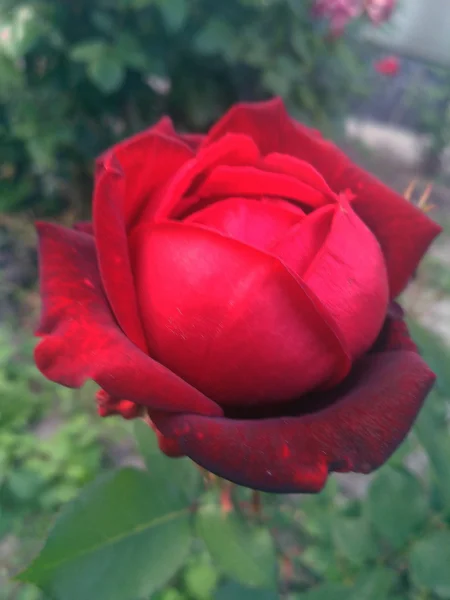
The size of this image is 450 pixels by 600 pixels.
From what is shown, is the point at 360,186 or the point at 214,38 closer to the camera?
the point at 360,186

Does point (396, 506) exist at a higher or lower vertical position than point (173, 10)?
lower

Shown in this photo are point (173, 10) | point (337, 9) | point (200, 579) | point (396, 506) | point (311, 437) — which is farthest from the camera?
point (337, 9)

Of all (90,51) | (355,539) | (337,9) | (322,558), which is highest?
(337,9)

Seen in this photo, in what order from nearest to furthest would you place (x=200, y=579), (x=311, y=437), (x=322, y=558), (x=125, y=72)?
1. (x=311, y=437)
2. (x=322, y=558)
3. (x=200, y=579)
4. (x=125, y=72)

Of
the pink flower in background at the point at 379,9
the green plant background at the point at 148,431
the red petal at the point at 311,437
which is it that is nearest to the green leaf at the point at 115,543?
the green plant background at the point at 148,431

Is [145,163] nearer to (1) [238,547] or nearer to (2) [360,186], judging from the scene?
(2) [360,186]

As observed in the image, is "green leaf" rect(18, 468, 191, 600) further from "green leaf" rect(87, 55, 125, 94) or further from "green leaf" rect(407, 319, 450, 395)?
"green leaf" rect(87, 55, 125, 94)

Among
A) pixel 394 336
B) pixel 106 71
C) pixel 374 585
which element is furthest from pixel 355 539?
pixel 106 71
